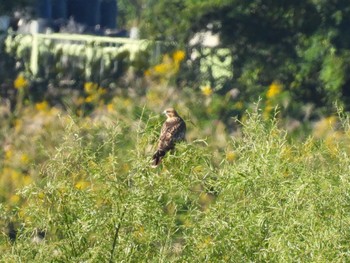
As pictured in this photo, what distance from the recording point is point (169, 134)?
8602 millimetres

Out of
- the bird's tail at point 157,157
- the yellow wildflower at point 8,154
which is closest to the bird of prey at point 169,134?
the bird's tail at point 157,157

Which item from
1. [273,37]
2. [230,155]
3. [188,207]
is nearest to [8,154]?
[230,155]

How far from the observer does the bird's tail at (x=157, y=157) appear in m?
6.76

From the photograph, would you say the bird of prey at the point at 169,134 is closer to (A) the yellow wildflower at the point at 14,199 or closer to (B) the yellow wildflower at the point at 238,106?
(A) the yellow wildflower at the point at 14,199

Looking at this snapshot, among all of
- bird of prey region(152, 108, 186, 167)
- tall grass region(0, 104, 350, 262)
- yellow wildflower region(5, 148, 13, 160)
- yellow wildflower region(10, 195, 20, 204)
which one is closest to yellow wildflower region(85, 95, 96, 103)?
yellow wildflower region(5, 148, 13, 160)

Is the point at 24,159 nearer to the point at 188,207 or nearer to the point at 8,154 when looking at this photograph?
the point at 8,154

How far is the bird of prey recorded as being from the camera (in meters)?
7.20

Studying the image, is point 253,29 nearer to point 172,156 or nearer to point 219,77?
point 219,77

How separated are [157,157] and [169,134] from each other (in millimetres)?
1551

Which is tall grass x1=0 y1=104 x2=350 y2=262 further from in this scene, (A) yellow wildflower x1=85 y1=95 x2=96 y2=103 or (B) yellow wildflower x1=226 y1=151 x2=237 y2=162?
(A) yellow wildflower x1=85 y1=95 x2=96 y2=103

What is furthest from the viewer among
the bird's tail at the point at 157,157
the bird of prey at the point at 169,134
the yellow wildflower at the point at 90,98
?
the yellow wildflower at the point at 90,98

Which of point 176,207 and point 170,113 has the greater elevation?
point 176,207

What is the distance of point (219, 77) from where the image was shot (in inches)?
690

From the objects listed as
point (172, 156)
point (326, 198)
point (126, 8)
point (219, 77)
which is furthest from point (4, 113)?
point (126, 8)
